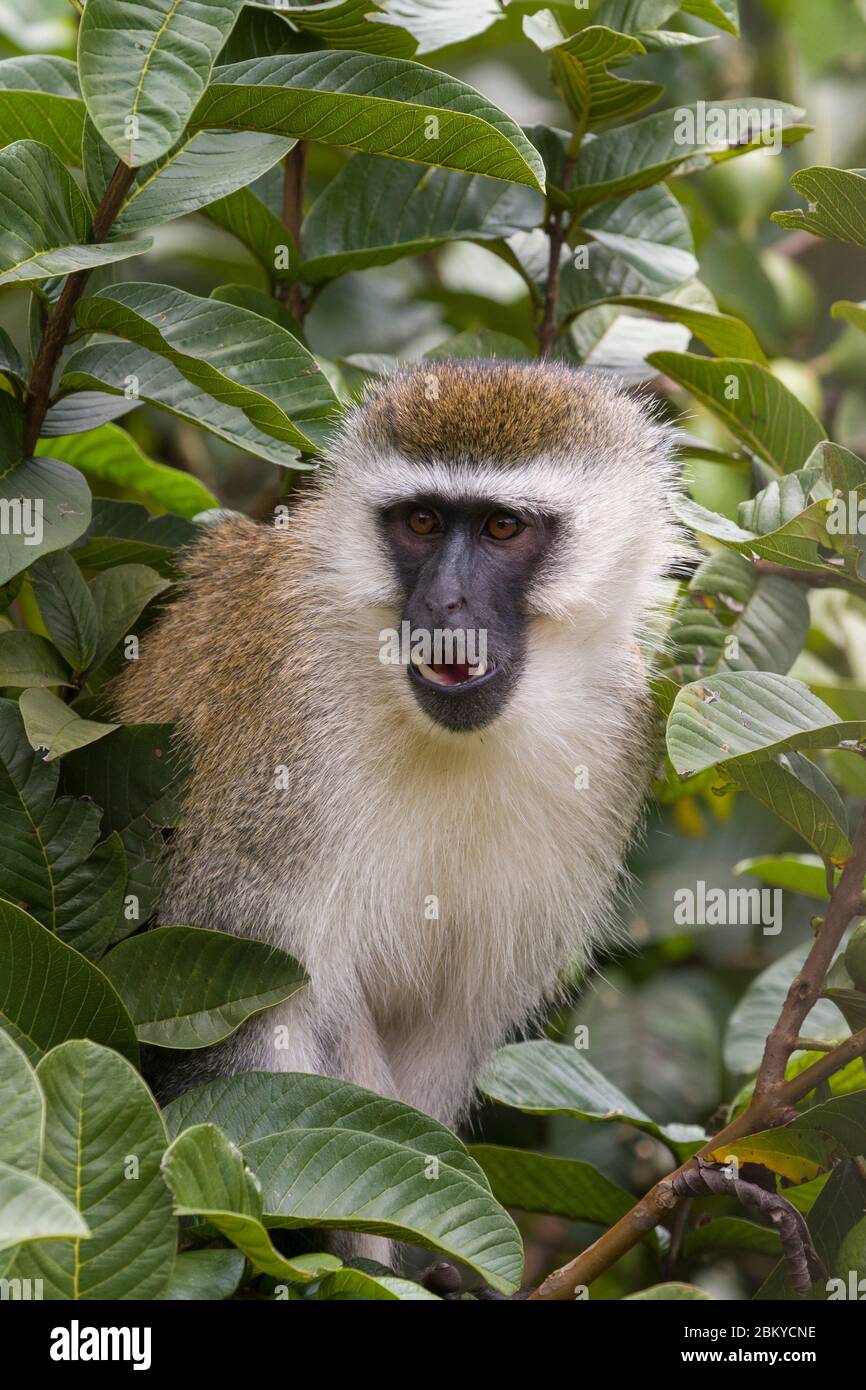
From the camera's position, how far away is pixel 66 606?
3133mm

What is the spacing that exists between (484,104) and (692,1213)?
7.98ft

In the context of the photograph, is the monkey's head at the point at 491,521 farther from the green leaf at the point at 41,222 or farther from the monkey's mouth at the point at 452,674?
the green leaf at the point at 41,222

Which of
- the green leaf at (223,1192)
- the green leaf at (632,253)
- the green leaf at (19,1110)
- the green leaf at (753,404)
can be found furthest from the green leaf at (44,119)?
the green leaf at (223,1192)

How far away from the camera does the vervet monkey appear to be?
10.7ft

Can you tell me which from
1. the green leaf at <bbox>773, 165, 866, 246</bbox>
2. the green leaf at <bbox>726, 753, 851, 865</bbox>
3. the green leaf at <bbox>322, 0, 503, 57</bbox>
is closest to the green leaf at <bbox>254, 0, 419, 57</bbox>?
the green leaf at <bbox>322, 0, 503, 57</bbox>

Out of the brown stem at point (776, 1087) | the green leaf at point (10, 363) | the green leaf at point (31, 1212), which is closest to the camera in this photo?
the green leaf at point (31, 1212)

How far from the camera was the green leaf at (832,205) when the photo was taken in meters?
2.69

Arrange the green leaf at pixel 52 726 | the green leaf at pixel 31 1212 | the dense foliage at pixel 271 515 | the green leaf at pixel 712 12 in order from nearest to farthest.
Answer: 1. the green leaf at pixel 31 1212
2. the dense foliage at pixel 271 515
3. the green leaf at pixel 52 726
4. the green leaf at pixel 712 12

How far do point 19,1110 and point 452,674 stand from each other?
4.61 ft

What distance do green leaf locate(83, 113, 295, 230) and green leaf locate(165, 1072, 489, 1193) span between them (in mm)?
1563

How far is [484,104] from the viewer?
8.55ft

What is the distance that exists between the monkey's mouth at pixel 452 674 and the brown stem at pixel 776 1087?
0.85 m
